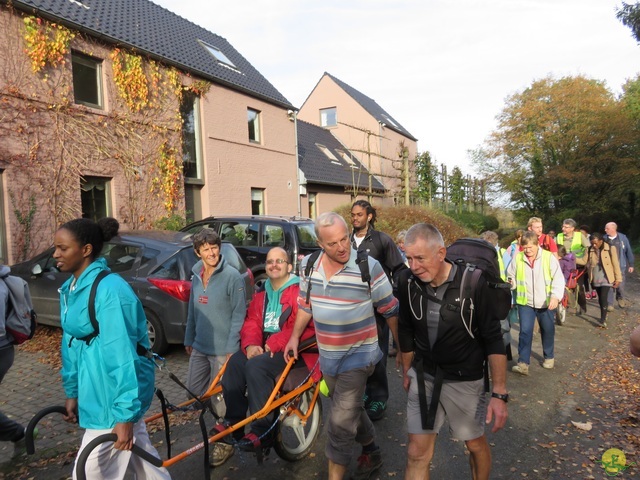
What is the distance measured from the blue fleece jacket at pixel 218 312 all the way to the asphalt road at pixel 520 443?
928mm

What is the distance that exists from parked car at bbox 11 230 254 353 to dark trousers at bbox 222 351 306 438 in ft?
9.76

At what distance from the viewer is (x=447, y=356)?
2.96 meters

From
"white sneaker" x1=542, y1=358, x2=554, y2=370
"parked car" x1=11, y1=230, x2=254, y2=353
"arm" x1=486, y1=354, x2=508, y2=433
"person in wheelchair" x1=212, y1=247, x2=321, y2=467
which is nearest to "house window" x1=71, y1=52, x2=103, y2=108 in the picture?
"parked car" x1=11, y1=230, x2=254, y2=353

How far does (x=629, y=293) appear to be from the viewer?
1309 centimetres

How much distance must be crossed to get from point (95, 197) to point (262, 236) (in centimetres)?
502

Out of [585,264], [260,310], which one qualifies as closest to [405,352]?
[260,310]

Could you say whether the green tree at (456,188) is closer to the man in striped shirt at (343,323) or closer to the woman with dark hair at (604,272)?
the woman with dark hair at (604,272)

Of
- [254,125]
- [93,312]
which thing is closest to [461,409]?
[93,312]

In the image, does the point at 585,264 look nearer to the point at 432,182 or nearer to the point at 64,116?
the point at 64,116

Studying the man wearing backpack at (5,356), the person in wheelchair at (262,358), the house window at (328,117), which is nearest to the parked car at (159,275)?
the man wearing backpack at (5,356)

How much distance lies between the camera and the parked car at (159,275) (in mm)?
6504

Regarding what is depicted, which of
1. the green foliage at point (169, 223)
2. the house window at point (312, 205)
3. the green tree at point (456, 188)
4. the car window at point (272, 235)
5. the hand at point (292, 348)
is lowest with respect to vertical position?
the hand at point (292, 348)

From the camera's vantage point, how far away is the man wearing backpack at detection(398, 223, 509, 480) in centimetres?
289

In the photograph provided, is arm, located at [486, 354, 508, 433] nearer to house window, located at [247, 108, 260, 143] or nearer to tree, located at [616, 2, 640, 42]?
house window, located at [247, 108, 260, 143]
